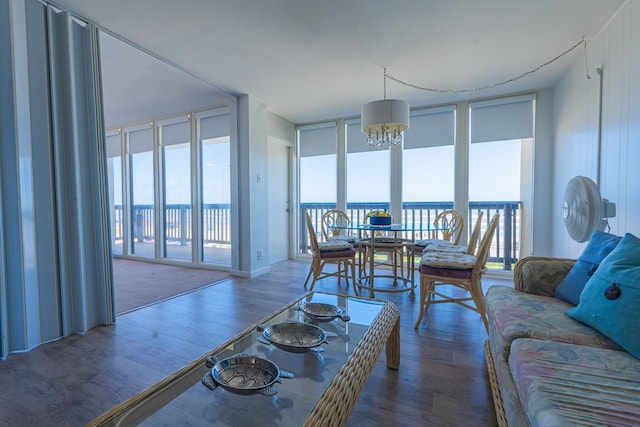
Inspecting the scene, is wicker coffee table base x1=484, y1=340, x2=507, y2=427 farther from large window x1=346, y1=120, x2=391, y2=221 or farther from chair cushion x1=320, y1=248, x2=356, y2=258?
large window x1=346, y1=120, x2=391, y2=221

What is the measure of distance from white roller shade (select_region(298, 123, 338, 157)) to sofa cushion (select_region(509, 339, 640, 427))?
4252mm

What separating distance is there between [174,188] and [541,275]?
502 centimetres

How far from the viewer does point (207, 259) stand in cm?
464

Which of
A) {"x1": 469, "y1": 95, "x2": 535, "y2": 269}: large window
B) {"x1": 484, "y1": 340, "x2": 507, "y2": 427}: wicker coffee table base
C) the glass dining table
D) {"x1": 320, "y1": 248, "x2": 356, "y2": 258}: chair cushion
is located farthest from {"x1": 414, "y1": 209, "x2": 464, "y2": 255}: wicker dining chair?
{"x1": 484, "y1": 340, "x2": 507, "y2": 427}: wicker coffee table base

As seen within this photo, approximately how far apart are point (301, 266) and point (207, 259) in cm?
157

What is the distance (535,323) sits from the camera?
1291mm

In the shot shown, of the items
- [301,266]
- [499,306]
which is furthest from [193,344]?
[301,266]

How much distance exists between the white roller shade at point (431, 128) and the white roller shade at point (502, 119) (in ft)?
0.91

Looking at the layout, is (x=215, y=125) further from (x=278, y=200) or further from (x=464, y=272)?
(x=464, y=272)

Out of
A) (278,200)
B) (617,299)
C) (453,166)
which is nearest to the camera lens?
(617,299)

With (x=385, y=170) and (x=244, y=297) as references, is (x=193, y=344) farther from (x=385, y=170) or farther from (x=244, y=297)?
(x=385, y=170)

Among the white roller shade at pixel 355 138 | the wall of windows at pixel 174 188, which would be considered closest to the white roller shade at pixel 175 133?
the wall of windows at pixel 174 188

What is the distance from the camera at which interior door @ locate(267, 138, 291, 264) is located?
4.79 metres

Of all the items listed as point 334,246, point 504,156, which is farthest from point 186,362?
point 504,156
